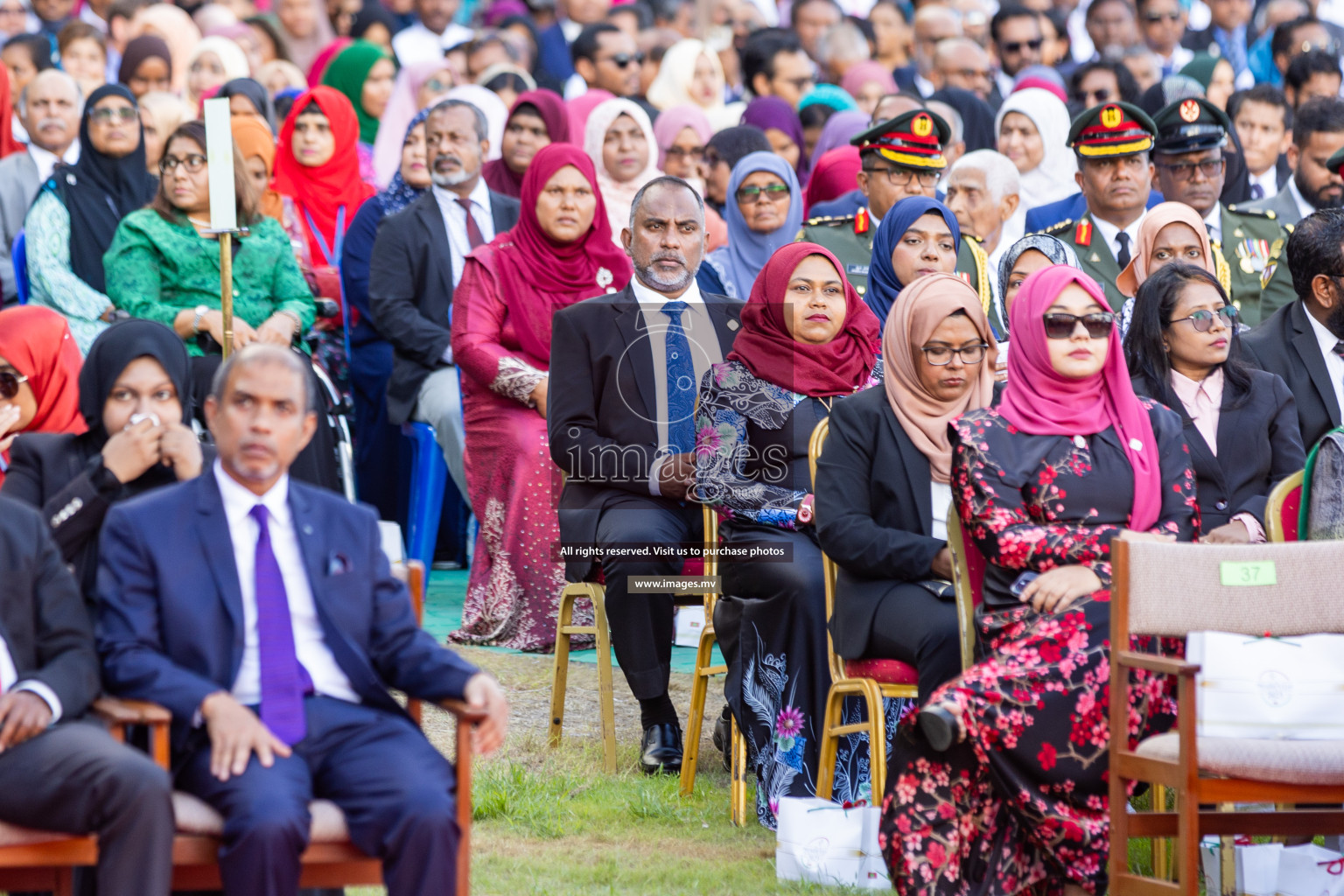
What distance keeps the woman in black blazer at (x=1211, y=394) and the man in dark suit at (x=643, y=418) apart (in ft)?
4.38

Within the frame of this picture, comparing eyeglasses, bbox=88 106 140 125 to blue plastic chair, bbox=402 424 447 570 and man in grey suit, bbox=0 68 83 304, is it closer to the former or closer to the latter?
man in grey suit, bbox=0 68 83 304

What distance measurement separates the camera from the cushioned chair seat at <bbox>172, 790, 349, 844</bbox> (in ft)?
9.43

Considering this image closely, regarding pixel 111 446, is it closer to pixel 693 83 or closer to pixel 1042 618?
pixel 1042 618

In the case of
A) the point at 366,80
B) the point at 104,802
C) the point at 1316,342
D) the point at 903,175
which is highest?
the point at 366,80

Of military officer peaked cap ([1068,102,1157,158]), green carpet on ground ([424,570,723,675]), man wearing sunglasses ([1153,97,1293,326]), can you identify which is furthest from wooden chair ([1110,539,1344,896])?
military officer peaked cap ([1068,102,1157,158])

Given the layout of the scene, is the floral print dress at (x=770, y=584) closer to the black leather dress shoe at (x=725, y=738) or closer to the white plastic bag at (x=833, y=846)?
the black leather dress shoe at (x=725, y=738)

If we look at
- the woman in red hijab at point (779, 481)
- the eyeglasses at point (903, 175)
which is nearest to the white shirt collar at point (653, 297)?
the woman in red hijab at point (779, 481)

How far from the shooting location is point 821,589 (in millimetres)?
4328

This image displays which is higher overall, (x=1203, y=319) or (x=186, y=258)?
(x=186, y=258)

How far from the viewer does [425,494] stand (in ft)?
21.7

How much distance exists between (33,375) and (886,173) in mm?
3324

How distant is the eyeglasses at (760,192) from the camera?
22.6 feet

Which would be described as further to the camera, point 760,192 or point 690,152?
point 690,152

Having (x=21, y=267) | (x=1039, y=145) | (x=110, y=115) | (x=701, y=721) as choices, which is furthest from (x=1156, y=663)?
(x=110, y=115)
